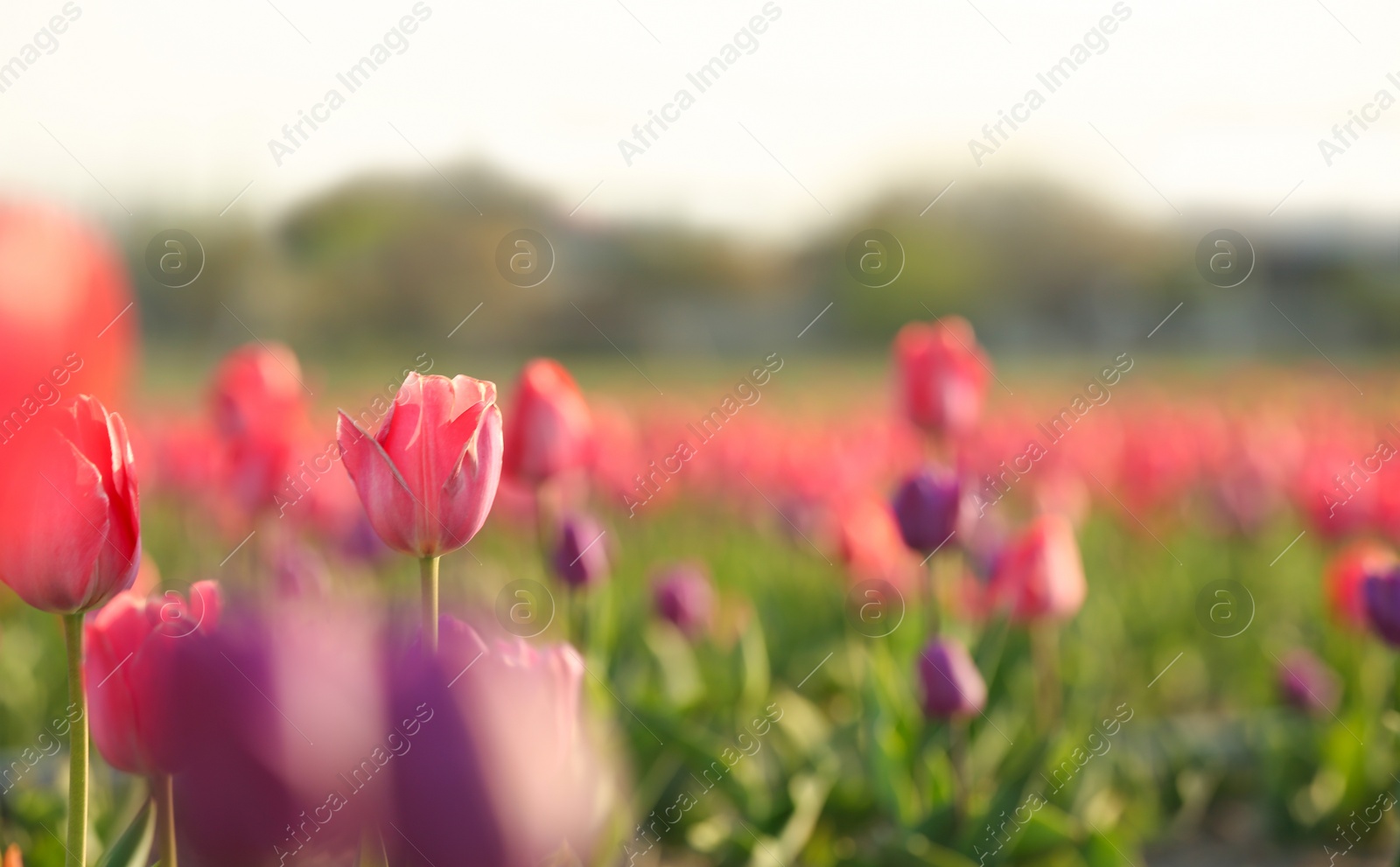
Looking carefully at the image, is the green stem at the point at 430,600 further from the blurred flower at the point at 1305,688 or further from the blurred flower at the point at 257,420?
the blurred flower at the point at 1305,688

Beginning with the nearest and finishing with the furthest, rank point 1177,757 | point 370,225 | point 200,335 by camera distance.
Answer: point 1177,757
point 370,225
point 200,335

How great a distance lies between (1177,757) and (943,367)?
1164 mm

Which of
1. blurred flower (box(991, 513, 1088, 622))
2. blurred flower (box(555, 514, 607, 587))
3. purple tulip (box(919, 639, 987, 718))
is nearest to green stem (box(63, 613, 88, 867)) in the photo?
blurred flower (box(555, 514, 607, 587))

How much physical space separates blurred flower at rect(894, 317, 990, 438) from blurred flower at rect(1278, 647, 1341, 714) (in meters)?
0.95

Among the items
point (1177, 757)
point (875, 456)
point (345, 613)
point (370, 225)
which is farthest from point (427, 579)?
point (370, 225)

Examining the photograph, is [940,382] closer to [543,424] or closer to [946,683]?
[946,683]

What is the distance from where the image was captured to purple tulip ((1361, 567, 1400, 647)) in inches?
72.1

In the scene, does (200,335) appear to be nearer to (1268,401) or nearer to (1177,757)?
(1268,401)

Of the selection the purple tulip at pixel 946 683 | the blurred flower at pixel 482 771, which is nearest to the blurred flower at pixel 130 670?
the blurred flower at pixel 482 771

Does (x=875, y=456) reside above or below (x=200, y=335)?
above

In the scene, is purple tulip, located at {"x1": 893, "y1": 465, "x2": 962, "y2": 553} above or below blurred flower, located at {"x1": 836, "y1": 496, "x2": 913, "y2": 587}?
above

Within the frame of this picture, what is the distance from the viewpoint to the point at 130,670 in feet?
2.74

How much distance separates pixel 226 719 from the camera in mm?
562

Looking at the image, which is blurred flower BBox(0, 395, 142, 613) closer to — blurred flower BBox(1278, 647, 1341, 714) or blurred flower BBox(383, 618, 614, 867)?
blurred flower BBox(383, 618, 614, 867)
